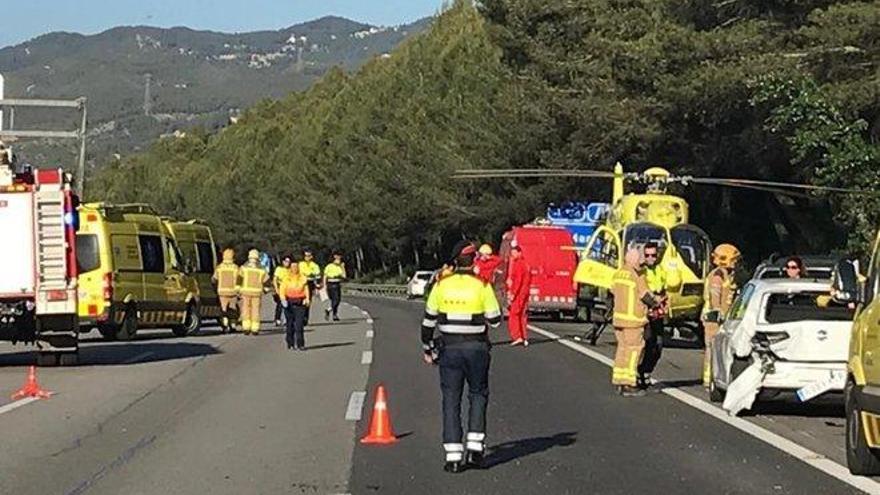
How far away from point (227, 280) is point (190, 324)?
1212mm

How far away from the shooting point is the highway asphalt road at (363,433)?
448 inches

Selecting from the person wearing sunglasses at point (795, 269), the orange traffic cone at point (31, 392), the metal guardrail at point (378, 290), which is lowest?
the metal guardrail at point (378, 290)

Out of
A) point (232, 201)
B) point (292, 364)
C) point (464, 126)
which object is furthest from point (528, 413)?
point (232, 201)

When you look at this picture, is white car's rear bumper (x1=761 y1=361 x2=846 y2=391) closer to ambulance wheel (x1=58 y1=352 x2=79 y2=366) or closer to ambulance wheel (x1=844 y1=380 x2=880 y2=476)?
ambulance wheel (x1=844 y1=380 x2=880 y2=476)

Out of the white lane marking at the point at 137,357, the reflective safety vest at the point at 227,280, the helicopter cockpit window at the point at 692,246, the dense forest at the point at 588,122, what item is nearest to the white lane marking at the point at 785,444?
the white lane marking at the point at 137,357

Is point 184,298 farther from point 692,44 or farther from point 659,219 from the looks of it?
point 692,44

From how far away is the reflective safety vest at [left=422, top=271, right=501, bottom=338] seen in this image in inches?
462

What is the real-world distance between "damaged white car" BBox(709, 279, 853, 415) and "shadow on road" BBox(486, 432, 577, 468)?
235 cm

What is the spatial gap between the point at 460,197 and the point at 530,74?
2032 centimetres

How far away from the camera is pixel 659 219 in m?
31.7

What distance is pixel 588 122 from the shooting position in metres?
41.9

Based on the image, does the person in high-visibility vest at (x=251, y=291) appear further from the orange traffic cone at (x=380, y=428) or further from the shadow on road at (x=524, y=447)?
the orange traffic cone at (x=380, y=428)

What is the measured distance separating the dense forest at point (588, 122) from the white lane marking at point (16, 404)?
15.6 m

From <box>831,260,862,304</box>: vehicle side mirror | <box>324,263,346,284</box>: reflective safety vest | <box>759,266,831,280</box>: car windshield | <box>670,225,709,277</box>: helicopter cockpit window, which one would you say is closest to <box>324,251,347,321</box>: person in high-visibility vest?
<box>324,263,346,284</box>: reflective safety vest
